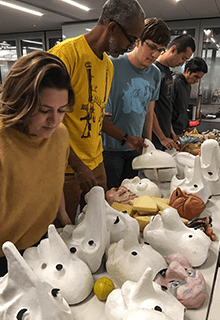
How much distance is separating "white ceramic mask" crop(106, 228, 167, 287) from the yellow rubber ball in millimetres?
44

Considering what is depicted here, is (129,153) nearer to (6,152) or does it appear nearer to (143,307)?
(6,152)

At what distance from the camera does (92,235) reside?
0.88m

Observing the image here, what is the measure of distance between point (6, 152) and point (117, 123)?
1.12 m

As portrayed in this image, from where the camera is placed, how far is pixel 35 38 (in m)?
6.73

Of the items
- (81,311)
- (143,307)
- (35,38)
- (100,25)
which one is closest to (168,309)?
(143,307)

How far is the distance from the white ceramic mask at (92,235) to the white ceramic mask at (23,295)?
0.23m

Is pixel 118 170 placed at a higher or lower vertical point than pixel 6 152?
lower

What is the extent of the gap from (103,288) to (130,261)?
0.11 metres

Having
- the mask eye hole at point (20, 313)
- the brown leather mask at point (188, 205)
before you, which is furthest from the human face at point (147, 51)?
the mask eye hole at point (20, 313)

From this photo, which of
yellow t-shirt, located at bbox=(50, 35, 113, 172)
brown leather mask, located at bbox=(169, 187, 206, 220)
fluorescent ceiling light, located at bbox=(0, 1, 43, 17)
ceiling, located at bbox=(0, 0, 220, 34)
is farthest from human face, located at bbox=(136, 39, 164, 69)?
fluorescent ceiling light, located at bbox=(0, 1, 43, 17)

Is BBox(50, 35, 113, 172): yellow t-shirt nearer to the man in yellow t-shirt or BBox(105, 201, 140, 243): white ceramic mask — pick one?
A: the man in yellow t-shirt

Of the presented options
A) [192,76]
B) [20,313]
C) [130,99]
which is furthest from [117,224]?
[192,76]

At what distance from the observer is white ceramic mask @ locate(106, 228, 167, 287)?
2.63 ft

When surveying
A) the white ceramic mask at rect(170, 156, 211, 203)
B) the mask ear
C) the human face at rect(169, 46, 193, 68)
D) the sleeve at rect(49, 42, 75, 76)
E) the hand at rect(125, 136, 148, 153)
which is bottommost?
the white ceramic mask at rect(170, 156, 211, 203)
